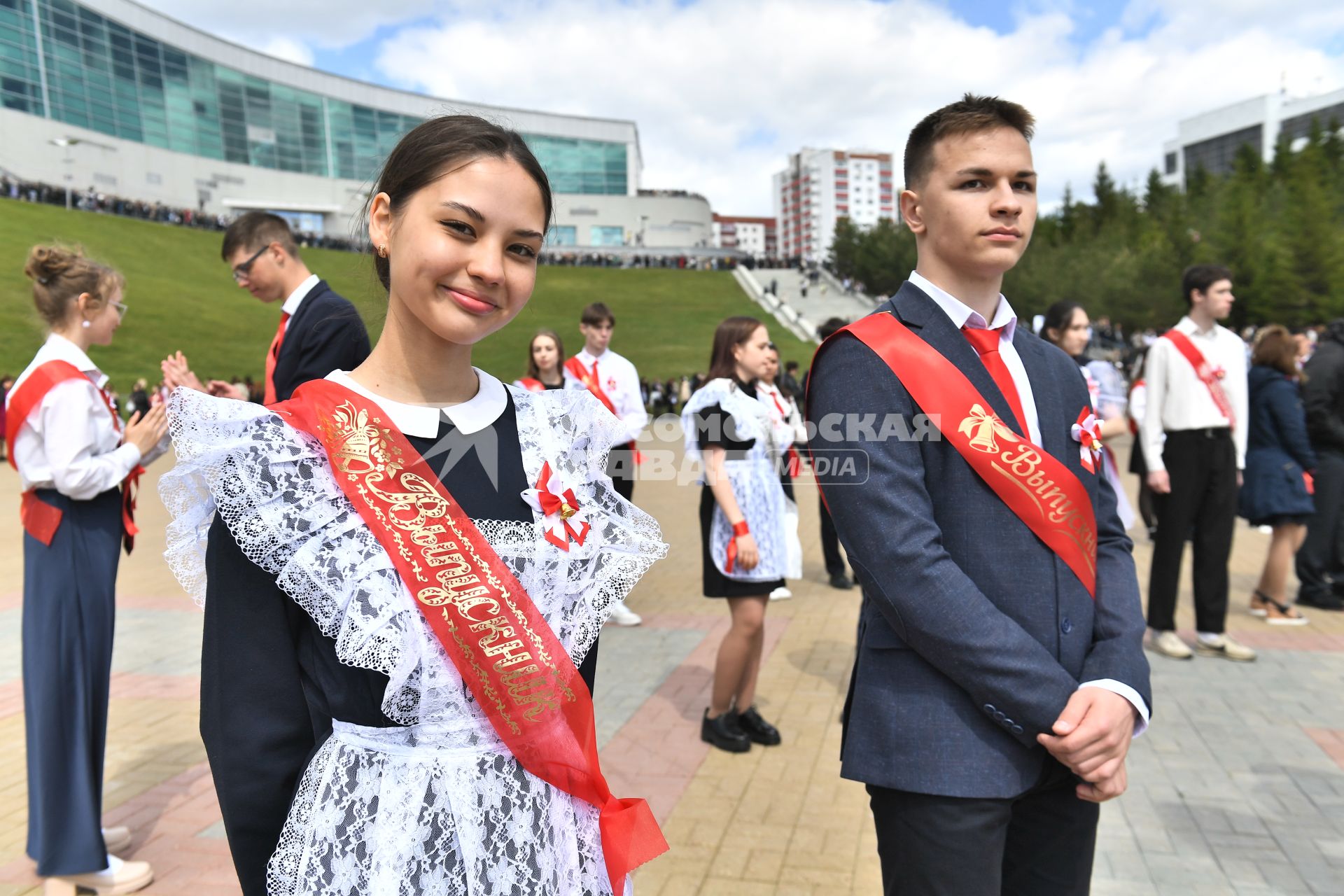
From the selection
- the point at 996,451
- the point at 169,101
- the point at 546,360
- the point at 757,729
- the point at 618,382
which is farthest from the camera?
the point at 169,101

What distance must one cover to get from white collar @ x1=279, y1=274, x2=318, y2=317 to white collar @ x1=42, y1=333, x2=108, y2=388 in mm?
634

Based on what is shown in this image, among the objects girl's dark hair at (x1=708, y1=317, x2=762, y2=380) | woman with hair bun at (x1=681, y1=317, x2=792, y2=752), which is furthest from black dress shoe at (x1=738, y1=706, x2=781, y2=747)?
girl's dark hair at (x1=708, y1=317, x2=762, y2=380)

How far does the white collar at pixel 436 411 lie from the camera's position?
57.7 inches

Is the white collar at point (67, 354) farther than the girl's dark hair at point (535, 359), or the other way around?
the girl's dark hair at point (535, 359)

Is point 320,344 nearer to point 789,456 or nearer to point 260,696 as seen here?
point 260,696

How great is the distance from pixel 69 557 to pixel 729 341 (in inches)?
114

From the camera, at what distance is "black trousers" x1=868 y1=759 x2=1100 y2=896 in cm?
168

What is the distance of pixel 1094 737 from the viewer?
5.32 ft

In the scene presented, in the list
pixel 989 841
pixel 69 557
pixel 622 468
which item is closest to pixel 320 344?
pixel 69 557

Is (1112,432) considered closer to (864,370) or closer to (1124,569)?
(1124,569)

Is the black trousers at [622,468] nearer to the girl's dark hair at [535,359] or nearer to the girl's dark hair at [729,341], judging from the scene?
the girl's dark hair at [535,359]

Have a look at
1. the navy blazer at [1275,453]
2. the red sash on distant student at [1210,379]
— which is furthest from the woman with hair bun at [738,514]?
the navy blazer at [1275,453]

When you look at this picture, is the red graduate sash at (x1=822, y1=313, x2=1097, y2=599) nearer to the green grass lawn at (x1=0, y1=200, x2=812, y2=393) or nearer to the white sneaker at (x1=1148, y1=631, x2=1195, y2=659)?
the white sneaker at (x1=1148, y1=631, x2=1195, y2=659)

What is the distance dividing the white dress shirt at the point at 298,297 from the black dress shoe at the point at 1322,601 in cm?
719
